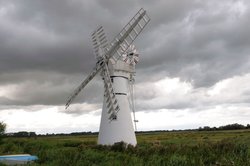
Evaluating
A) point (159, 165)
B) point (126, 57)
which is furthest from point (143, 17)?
point (159, 165)

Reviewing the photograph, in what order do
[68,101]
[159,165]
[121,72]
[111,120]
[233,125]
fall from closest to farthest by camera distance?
[159,165], [111,120], [121,72], [68,101], [233,125]

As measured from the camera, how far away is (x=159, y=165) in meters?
14.7

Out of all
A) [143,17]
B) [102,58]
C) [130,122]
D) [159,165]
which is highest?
[143,17]

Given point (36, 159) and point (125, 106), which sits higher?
point (125, 106)

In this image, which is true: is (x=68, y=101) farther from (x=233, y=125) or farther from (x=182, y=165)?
(x=233, y=125)

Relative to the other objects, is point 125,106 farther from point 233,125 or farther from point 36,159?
point 233,125

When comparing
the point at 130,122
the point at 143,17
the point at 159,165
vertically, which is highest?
the point at 143,17

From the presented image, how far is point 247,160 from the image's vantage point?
1312 centimetres

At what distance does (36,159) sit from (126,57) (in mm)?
14985

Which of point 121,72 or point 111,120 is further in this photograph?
point 121,72

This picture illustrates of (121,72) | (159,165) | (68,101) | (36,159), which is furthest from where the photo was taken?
(68,101)

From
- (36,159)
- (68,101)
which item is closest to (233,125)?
(68,101)

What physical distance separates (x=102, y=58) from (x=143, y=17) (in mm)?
5052

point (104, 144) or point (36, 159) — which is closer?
point (36, 159)
